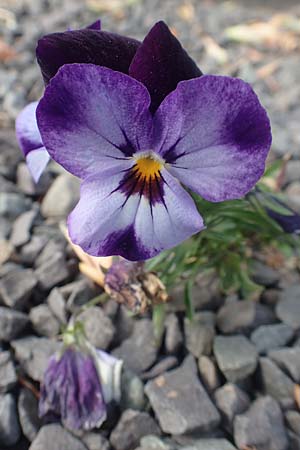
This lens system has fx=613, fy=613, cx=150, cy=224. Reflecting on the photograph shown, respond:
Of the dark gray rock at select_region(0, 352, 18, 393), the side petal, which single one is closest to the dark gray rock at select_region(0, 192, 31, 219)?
the dark gray rock at select_region(0, 352, 18, 393)

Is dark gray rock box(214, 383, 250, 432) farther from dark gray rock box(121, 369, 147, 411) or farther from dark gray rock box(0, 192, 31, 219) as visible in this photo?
dark gray rock box(0, 192, 31, 219)

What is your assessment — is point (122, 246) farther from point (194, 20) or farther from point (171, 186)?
point (194, 20)

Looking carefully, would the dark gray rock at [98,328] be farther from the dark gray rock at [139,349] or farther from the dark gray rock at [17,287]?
the dark gray rock at [17,287]

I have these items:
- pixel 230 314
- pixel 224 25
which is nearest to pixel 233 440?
pixel 230 314

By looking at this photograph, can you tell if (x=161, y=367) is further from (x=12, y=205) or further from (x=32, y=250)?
(x=12, y=205)

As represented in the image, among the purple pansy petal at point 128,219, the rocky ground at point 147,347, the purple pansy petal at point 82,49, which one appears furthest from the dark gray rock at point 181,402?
the purple pansy petal at point 82,49

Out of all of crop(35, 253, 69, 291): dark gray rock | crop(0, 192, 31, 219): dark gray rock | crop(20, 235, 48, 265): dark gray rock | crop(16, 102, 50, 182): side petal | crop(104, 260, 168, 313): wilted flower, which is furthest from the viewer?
crop(0, 192, 31, 219): dark gray rock

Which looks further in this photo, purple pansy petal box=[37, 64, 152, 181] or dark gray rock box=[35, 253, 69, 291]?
dark gray rock box=[35, 253, 69, 291]
